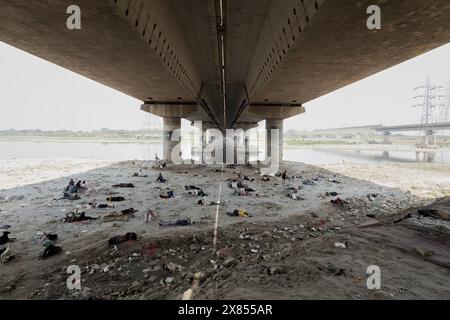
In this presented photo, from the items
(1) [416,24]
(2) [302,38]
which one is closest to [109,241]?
(2) [302,38]

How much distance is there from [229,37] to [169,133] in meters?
15.2

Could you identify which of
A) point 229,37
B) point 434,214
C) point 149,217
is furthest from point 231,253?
point 229,37

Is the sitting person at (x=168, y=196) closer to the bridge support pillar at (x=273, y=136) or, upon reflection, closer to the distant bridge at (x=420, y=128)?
the bridge support pillar at (x=273, y=136)

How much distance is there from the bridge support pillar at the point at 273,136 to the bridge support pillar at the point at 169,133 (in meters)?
8.27

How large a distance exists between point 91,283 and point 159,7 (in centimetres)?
676

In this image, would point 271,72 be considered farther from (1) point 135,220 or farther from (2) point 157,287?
(2) point 157,287

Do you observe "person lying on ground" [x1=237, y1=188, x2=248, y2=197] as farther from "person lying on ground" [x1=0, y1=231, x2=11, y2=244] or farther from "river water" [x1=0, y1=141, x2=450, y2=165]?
"river water" [x1=0, y1=141, x2=450, y2=165]

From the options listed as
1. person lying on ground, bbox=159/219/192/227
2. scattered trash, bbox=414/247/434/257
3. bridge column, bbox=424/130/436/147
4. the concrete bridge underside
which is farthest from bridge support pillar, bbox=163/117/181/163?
bridge column, bbox=424/130/436/147

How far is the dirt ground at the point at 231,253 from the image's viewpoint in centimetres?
390

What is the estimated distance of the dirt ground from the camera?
3898mm

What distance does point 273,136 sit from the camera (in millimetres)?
23688

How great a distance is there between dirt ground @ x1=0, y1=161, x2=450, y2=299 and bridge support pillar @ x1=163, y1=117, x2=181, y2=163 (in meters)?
13.6
